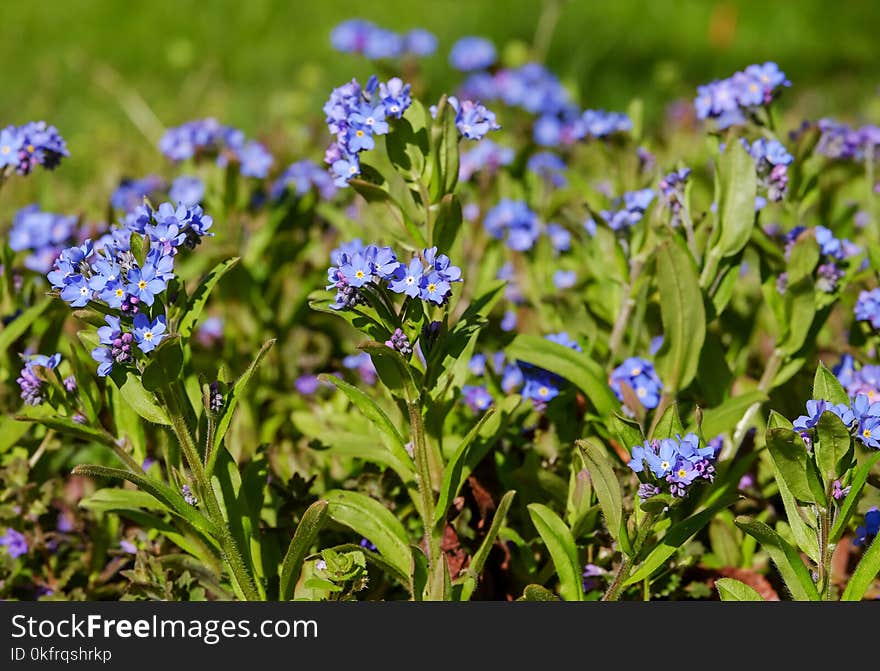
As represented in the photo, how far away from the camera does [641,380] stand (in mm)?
2922

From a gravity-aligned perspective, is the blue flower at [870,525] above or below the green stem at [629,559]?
above

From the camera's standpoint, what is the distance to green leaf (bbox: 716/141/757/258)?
2850mm

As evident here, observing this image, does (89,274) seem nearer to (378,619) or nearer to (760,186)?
(378,619)

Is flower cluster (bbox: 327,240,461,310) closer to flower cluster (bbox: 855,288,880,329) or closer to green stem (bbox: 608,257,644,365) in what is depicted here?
green stem (bbox: 608,257,644,365)

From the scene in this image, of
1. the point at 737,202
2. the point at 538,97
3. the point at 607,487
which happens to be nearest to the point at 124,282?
the point at 607,487

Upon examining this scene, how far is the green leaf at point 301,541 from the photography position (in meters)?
2.26

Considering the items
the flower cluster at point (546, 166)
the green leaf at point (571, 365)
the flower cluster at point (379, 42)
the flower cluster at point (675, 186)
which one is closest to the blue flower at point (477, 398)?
the green leaf at point (571, 365)

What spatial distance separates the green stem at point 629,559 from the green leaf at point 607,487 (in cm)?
3

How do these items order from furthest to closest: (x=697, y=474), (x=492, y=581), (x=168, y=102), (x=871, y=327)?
1. (x=168, y=102)
2. (x=871, y=327)
3. (x=492, y=581)
4. (x=697, y=474)

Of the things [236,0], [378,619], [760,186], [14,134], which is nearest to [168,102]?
[236,0]

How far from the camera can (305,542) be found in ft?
7.54

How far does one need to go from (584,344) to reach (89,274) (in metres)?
1.53

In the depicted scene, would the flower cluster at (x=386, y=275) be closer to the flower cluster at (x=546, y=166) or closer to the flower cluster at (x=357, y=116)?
the flower cluster at (x=357, y=116)

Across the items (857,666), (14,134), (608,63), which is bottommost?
(857,666)
